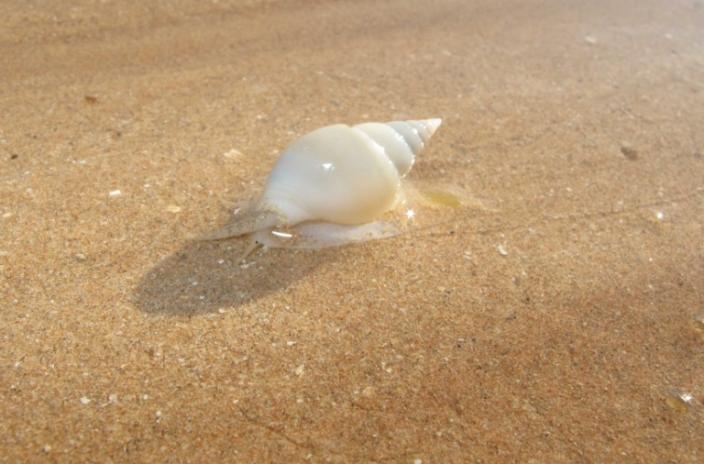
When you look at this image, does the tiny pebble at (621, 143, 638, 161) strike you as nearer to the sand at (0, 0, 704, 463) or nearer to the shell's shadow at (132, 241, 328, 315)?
the sand at (0, 0, 704, 463)

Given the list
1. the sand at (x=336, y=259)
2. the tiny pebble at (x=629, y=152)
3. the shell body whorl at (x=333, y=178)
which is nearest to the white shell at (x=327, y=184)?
the shell body whorl at (x=333, y=178)

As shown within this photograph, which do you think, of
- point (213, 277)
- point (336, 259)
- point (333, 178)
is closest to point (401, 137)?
point (333, 178)

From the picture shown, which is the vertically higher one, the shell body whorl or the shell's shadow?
the shell body whorl

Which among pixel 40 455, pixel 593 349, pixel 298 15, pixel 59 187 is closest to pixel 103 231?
pixel 59 187

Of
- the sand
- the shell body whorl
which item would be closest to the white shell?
the shell body whorl

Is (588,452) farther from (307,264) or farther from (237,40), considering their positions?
(237,40)
